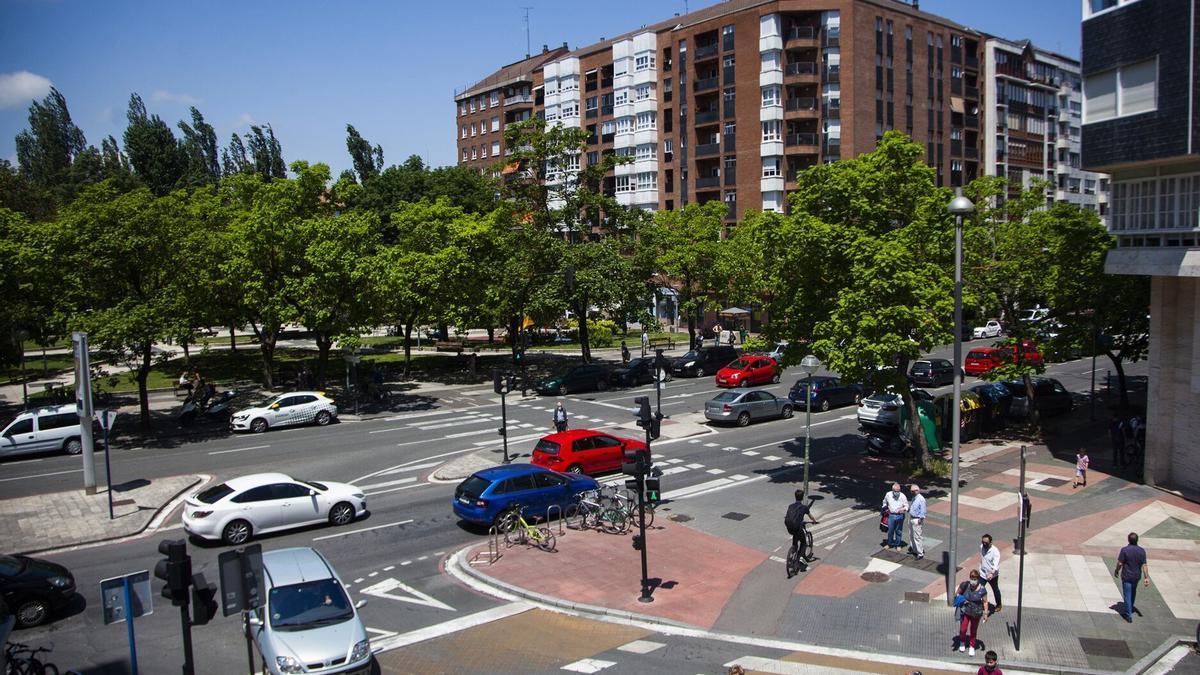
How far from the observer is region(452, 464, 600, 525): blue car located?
19547 mm

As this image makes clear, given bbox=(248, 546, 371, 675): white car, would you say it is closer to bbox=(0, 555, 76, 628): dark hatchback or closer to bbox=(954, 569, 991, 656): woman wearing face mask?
bbox=(0, 555, 76, 628): dark hatchback

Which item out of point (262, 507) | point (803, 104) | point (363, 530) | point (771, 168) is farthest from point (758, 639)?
point (803, 104)

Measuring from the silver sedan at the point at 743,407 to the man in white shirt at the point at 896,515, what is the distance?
559 inches

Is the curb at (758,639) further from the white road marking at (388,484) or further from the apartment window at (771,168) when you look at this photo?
the apartment window at (771,168)

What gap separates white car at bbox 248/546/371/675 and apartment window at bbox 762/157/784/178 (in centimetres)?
6213

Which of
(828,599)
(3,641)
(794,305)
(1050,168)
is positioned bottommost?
(828,599)

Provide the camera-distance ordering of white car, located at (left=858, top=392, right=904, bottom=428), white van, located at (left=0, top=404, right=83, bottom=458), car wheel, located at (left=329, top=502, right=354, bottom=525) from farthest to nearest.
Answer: white car, located at (left=858, top=392, right=904, bottom=428) < white van, located at (left=0, top=404, right=83, bottom=458) < car wheel, located at (left=329, top=502, right=354, bottom=525)

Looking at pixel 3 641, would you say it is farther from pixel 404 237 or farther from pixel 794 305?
pixel 404 237

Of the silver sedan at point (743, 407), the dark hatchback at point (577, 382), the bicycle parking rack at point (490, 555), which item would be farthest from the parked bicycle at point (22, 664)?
the dark hatchback at point (577, 382)

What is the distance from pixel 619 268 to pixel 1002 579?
1201 inches

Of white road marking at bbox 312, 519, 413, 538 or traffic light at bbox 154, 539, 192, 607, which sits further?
white road marking at bbox 312, 519, 413, 538

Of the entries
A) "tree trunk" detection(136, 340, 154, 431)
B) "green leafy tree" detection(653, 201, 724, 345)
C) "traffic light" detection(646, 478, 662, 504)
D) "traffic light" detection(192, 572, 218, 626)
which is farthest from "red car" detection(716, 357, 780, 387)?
"traffic light" detection(192, 572, 218, 626)

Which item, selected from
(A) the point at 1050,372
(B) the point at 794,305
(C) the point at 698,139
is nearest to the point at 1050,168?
(C) the point at 698,139

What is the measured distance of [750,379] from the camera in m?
41.8
